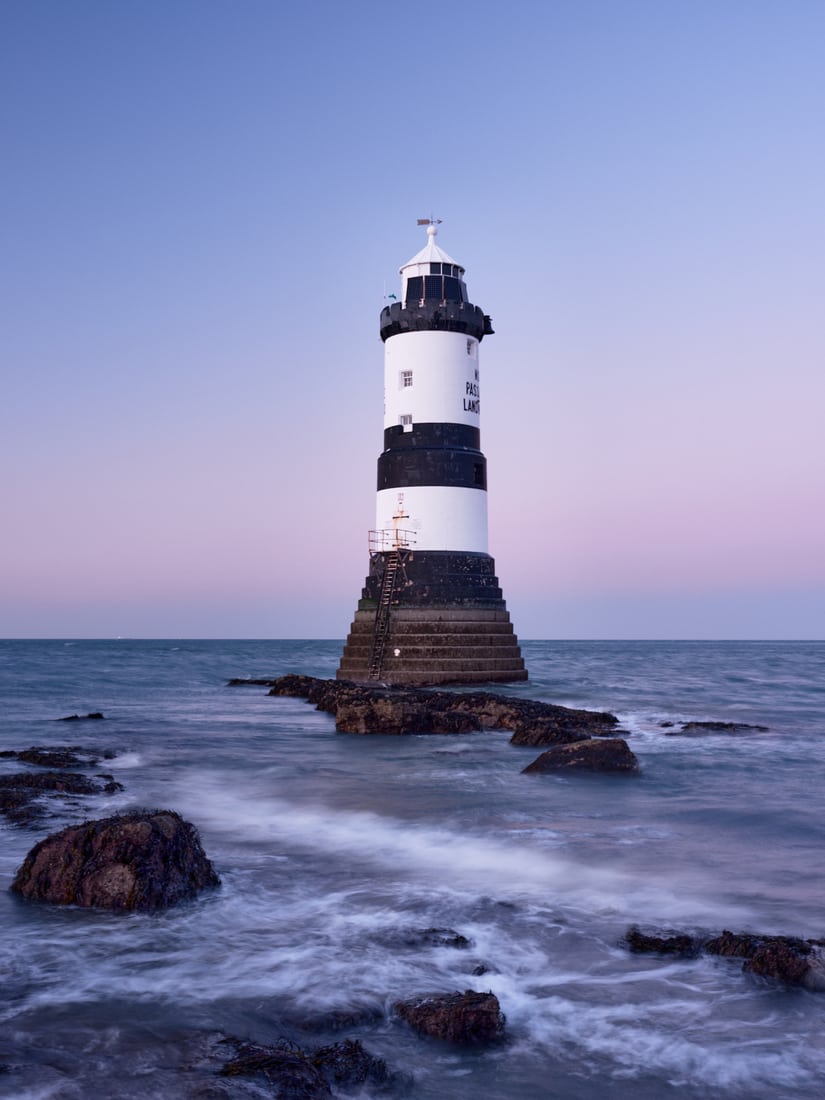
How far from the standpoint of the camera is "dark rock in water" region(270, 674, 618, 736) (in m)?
20.9

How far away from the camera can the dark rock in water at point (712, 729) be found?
71.2 feet

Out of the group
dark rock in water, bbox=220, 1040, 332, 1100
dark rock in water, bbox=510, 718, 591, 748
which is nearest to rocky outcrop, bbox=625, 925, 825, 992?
dark rock in water, bbox=220, 1040, 332, 1100

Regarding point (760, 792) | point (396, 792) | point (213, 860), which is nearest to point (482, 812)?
point (396, 792)

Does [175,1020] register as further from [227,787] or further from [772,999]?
[227,787]

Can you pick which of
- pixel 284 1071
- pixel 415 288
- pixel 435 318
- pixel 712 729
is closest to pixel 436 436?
pixel 435 318

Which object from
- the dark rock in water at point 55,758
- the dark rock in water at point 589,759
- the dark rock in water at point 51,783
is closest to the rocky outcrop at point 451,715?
the dark rock in water at point 589,759

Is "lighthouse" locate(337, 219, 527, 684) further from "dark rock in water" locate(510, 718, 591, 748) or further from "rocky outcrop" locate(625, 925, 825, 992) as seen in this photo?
"rocky outcrop" locate(625, 925, 825, 992)

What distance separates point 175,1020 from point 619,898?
4335mm

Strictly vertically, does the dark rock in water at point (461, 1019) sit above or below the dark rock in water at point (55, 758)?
below

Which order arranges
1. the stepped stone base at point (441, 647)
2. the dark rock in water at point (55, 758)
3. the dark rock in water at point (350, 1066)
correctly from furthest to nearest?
the stepped stone base at point (441, 647) → the dark rock in water at point (55, 758) → the dark rock in water at point (350, 1066)

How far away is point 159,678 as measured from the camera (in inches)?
2008

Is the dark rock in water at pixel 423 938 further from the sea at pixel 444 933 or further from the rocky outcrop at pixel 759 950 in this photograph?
the rocky outcrop at pixel 759 950

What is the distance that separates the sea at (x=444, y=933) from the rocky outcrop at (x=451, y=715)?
4.22m

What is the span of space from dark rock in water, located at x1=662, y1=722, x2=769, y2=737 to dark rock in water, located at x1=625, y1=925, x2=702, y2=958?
14.9 metres
